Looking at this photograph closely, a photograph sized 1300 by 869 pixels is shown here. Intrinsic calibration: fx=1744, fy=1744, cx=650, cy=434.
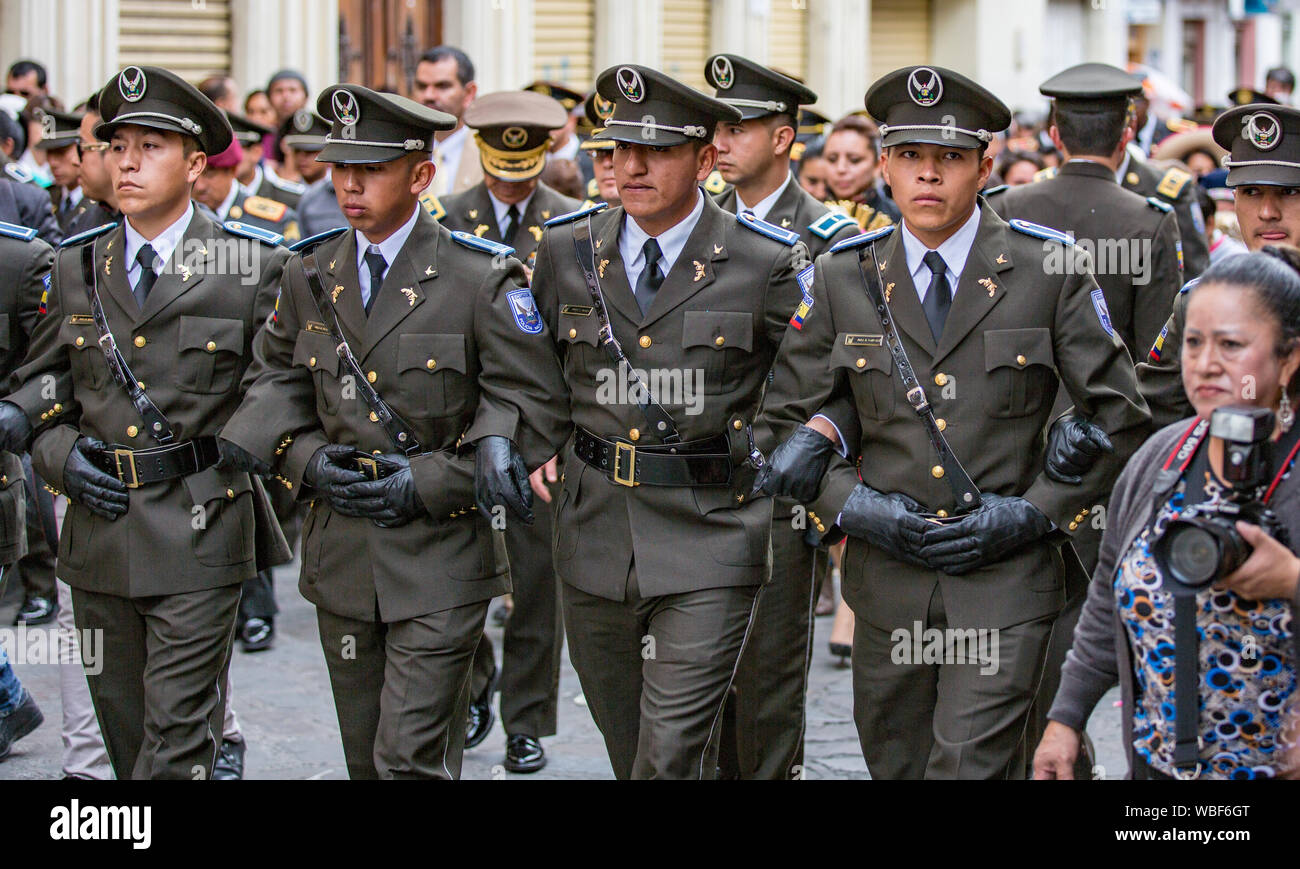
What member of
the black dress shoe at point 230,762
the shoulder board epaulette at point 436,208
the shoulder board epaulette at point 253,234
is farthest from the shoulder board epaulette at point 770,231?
the shoulder board epaulette at point 436,208

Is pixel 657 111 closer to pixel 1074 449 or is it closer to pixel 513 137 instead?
pixel 1074 449

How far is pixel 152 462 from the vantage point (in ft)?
17.2

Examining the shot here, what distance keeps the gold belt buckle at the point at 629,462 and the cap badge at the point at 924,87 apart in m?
1.26

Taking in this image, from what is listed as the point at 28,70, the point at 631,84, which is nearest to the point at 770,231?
the point at 631,84

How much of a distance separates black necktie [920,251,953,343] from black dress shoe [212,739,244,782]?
9.39 ft

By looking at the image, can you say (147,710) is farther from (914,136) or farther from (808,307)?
(914,136)

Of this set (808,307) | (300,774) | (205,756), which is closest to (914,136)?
(808,307)

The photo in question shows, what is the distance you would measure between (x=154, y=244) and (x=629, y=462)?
1.65 metres

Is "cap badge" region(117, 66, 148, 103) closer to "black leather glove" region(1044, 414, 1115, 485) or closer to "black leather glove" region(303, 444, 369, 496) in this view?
"black leather glove" region(303, 444, 369, 496)

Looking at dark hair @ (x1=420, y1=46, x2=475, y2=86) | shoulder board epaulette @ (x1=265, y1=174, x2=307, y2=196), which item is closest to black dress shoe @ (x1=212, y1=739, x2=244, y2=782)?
dark hair @ (x1=420, y1=46, x2=475, y2=86)

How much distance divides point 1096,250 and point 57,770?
4.24 meters

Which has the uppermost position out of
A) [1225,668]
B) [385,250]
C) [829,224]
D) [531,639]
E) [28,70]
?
[28,70]

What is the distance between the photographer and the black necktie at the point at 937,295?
464 centimetres

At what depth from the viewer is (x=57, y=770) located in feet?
20.9
